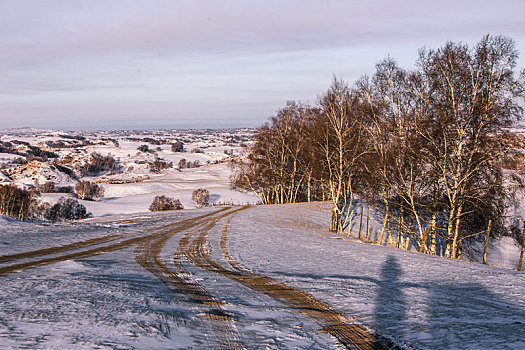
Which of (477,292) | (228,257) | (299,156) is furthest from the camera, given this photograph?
(299,156)

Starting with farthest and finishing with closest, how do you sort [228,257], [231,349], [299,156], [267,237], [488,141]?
1. [299,156]
2. [488,141]
3. [267,237]
4. [228,257]
5. [231,349]

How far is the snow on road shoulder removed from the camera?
467 cm

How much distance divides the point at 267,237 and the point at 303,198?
121ft

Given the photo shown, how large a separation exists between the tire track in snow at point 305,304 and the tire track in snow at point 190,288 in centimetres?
90

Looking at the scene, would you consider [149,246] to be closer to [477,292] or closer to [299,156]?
[477,292]

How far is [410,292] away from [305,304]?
2310 mm

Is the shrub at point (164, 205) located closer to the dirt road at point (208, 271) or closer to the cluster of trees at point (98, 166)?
the dirt road at point (208, 271)

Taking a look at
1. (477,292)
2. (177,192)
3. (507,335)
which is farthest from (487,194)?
(177,192)

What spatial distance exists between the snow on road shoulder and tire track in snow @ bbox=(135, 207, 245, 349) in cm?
186

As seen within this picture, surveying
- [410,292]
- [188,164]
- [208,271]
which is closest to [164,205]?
[208,271]

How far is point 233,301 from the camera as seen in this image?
5828mm

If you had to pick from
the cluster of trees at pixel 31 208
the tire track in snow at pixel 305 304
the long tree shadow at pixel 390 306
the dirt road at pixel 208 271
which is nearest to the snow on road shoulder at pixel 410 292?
the long tree shadow at pixel 390 306

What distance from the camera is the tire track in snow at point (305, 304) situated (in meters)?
4.47

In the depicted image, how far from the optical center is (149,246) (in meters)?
12.1
